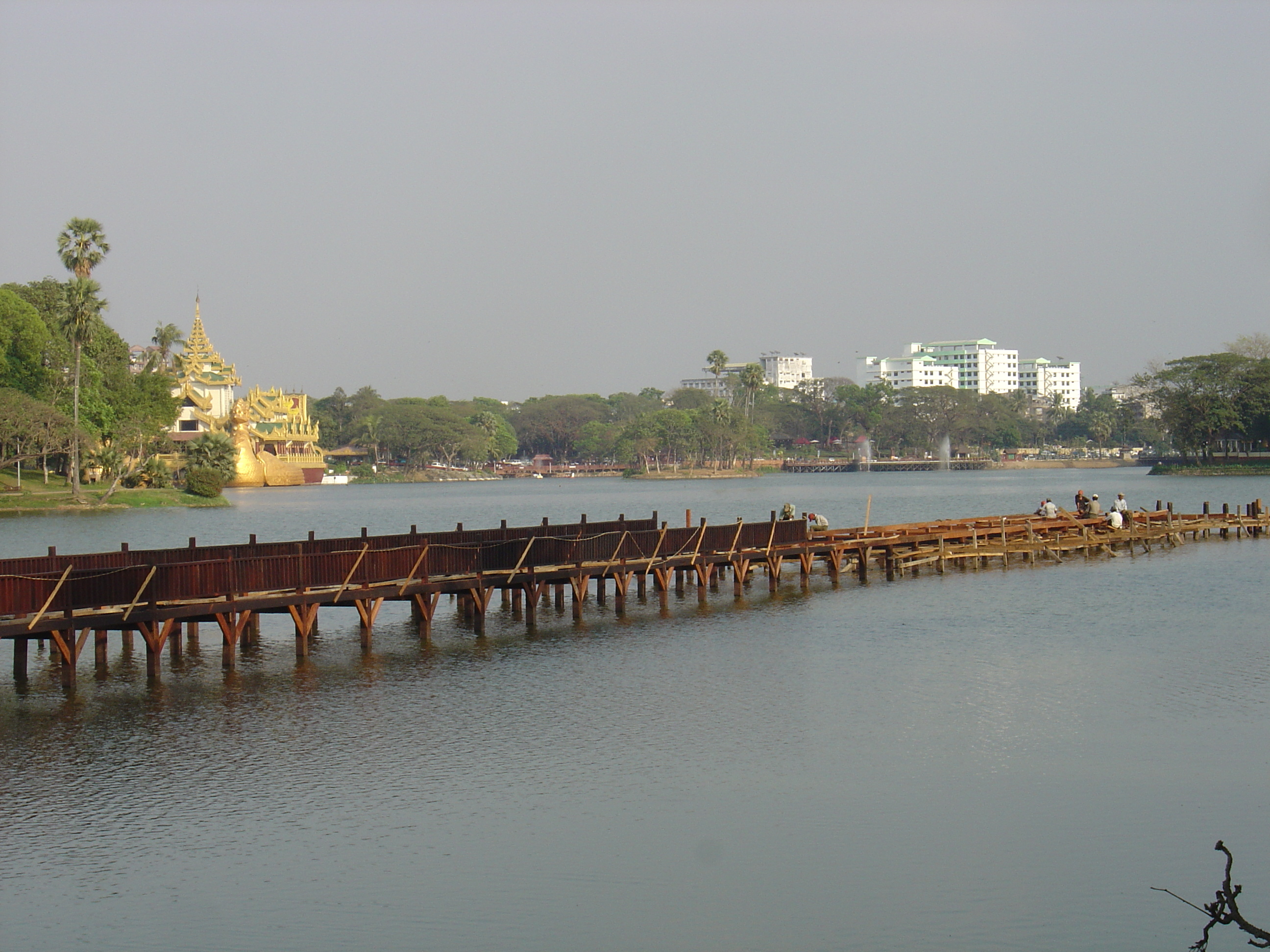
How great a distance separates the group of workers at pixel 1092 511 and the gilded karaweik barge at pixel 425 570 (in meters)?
2.26

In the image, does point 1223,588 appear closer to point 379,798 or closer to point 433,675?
point 433,675

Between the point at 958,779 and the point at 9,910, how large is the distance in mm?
12185

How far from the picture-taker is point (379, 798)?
16.6 meters

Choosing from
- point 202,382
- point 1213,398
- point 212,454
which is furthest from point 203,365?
point 1213,398

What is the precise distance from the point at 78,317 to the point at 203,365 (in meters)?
78.6

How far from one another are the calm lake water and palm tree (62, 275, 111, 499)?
181 ft

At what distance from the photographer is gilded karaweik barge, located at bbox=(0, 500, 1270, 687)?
79.6 feet

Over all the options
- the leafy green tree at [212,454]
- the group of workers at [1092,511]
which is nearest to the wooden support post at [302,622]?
the group of workers at [1092,511]

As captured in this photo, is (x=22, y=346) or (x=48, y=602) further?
(x=22, y=346)

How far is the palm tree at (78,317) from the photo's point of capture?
78.6 m

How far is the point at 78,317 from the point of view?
78562 mm

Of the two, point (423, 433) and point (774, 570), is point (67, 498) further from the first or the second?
point (423, 433)

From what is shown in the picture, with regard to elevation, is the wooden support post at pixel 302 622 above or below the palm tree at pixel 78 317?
below

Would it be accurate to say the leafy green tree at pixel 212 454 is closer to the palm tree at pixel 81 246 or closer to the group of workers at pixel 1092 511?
the palm tree at pixel 81 246
